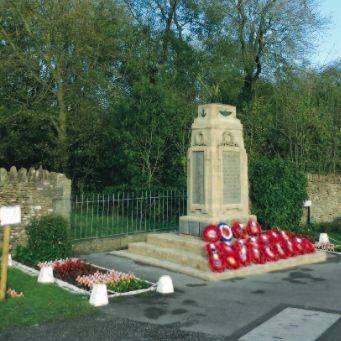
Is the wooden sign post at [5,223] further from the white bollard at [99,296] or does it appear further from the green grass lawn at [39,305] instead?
the white bollard at [99,296]

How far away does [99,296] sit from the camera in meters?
7.67

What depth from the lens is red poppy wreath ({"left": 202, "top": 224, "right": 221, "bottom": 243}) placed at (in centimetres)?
1130

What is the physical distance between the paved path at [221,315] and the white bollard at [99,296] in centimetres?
15

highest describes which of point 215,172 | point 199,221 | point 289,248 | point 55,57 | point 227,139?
point 55,57

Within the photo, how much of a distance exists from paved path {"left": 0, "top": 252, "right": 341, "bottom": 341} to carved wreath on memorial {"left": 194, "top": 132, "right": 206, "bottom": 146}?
4182mm

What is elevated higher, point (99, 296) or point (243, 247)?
point (243, 247)

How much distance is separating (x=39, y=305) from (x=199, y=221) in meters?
5.67

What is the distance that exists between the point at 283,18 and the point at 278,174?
1429 centimetres

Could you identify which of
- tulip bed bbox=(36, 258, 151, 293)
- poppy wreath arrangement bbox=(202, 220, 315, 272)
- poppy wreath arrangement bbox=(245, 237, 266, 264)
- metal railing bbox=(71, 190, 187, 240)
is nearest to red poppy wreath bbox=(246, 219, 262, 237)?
poppy wreath arrangement bbox=(202, 220, 315, 272)

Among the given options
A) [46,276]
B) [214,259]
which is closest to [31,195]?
[46,276]

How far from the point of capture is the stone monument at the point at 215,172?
1200 centimetres

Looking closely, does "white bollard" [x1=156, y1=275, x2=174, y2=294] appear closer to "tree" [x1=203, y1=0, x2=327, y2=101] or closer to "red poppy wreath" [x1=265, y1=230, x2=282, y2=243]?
"red poppy wreath" [x1=265, y1=230, x2=282, y2=243]

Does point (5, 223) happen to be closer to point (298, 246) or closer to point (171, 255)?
point (171, 255)

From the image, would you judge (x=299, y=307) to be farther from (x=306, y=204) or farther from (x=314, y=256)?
(x=306, y=204)
